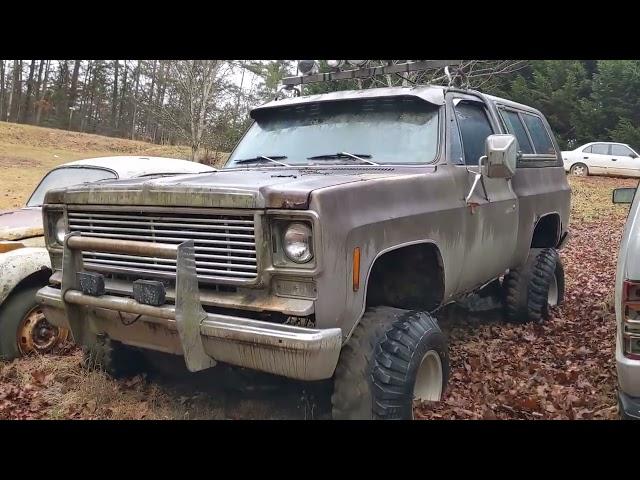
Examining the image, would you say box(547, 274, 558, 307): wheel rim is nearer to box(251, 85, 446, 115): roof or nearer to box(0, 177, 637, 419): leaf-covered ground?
box(0, 177, 637, 419): leaf-covered ground

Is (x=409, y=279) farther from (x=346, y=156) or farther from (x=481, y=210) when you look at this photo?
(x=346, y=156)

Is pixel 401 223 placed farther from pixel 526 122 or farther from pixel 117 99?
pixel 117 99

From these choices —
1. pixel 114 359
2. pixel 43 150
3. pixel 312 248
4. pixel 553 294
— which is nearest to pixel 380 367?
pixel 312 248

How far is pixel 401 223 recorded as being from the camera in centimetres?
358

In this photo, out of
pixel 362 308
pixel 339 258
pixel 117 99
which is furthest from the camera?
pixel 117 99

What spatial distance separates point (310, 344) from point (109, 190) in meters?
1.63

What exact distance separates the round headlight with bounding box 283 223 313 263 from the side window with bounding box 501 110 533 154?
322 centimetres

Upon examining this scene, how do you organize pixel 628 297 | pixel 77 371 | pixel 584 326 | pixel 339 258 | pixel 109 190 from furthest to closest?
pixel 584 326
pixel 77 371
pixel 109 190
pixel 339 258
pixel 628 297

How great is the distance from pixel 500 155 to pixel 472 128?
82cm

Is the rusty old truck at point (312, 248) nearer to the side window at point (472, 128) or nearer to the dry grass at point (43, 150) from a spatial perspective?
the side window at point (472, 128)

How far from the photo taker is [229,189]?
3.12 m

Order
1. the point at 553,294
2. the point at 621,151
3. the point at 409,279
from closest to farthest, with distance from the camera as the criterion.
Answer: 1. the point at 409,279
2. the point at 553,294
3. the point at 621,151

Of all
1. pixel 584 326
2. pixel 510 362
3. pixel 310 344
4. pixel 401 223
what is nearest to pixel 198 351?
pixel 310 344

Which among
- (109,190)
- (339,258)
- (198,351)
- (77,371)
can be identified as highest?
(109,190)
